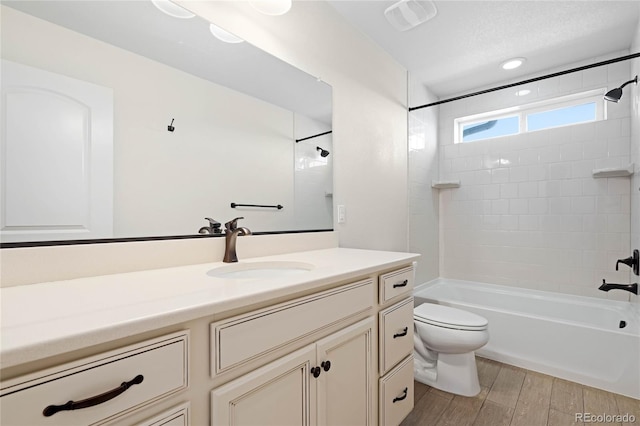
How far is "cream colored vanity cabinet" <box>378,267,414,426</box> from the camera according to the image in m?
1.23

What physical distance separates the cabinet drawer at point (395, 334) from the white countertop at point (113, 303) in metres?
0.36

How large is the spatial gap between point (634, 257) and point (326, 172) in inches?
89.0

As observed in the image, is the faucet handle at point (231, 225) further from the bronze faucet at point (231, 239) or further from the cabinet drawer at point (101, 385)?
the cabinet drawer at point (101, 385)

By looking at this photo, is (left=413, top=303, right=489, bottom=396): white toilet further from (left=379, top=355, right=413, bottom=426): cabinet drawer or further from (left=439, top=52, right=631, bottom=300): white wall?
(left=439, top=52, right=631, bottom=300): white wall

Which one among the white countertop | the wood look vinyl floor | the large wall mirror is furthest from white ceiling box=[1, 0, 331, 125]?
the wood look vinyl floor

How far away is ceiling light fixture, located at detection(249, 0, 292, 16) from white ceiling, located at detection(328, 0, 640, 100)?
2.19 feet

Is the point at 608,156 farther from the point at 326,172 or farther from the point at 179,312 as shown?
the point at 179,312

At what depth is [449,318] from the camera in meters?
1.88

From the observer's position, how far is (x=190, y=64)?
1.21 metres

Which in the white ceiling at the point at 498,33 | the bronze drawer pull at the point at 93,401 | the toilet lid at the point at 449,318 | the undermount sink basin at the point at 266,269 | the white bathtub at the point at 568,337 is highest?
the white ceiling at the point at 498,33

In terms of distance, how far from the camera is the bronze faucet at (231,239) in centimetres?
122

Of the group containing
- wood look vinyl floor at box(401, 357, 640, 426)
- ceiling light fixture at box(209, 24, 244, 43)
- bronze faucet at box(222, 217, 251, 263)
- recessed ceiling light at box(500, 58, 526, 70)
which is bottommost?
wood look vinyl floor at box(401, 357, 640, 426)

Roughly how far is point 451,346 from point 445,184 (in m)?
1.75

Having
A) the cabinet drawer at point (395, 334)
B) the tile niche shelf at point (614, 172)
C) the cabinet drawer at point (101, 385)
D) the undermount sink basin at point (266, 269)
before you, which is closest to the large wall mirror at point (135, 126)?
the undermount sink basin at point (266, 269)
